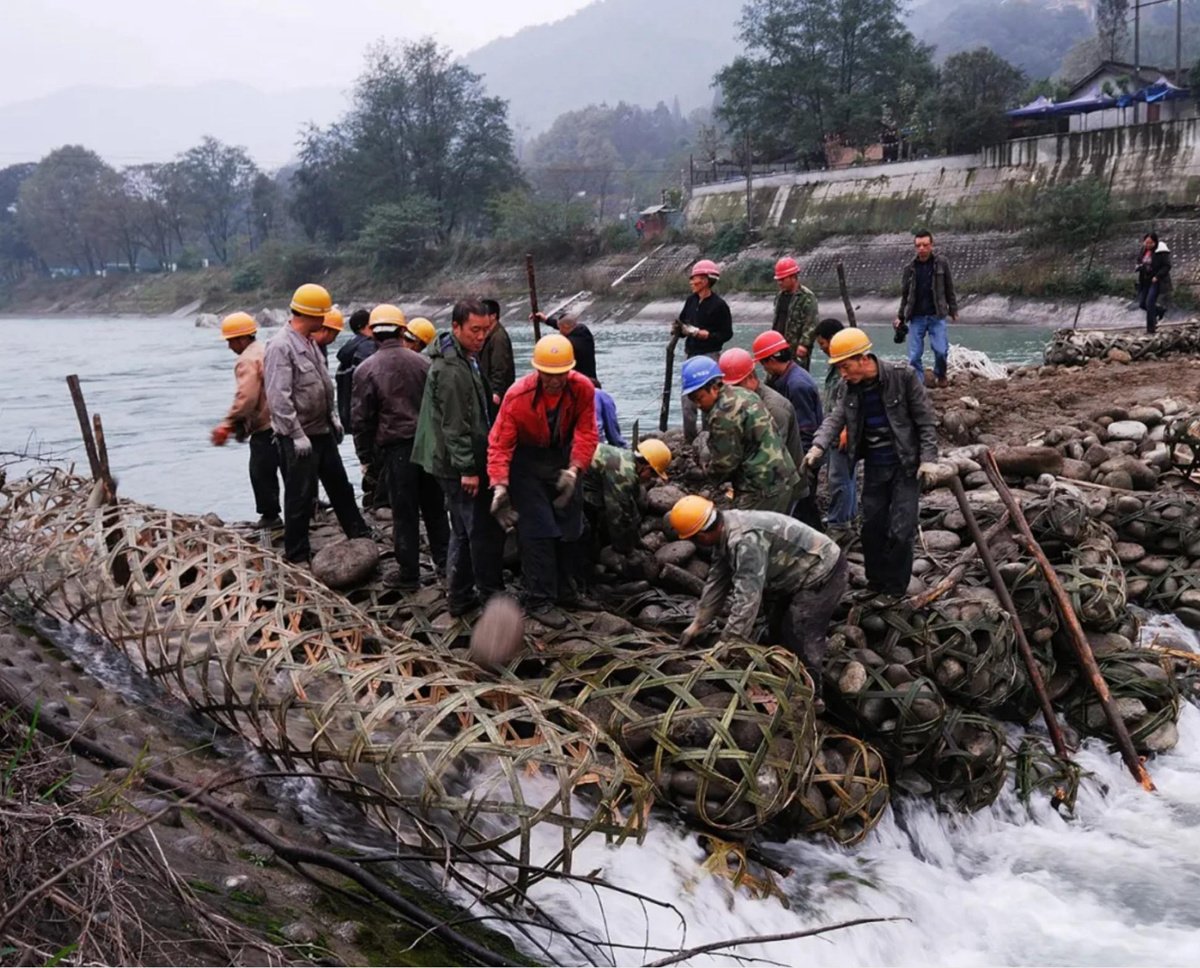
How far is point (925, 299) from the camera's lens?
438 inches

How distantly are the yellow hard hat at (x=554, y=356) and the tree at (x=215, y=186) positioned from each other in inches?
3308

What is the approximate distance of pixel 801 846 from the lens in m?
5.30

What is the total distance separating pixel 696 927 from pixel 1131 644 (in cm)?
411

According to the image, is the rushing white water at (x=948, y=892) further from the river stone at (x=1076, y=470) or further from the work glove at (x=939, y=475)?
the river stone at (x=1076, y=470)

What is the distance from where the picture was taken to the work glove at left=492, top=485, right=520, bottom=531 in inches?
223

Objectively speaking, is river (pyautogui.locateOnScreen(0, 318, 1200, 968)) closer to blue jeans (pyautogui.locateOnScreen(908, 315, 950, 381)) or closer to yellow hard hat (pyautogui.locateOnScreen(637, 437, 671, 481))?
yellow hard hat (pyautogui.locateOnScreen(637, 437, 671, 481))

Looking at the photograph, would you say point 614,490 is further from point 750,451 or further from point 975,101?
point 975,101

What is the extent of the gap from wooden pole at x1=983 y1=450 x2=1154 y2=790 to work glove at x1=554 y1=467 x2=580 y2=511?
261 centimetres

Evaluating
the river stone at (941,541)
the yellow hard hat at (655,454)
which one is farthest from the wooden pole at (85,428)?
the river stone at (941,541)

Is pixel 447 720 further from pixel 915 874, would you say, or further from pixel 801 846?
pixel 915 874

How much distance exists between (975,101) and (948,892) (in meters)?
38.2

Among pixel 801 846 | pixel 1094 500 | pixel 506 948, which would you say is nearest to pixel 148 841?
pixel 506 948

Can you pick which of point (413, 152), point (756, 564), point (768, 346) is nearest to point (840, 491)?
point (768, 346)

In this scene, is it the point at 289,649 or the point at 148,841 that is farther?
the point at 289,649
